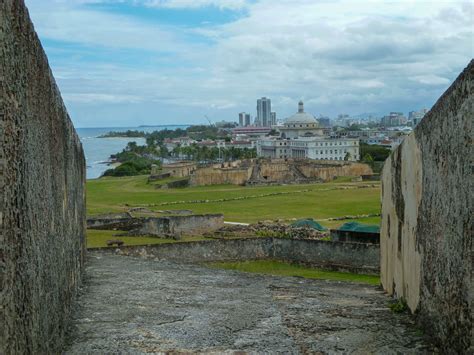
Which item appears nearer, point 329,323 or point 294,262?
point 329,323

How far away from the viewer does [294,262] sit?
17.8 meters

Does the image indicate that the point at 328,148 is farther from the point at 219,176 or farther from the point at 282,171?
the point at 219,176

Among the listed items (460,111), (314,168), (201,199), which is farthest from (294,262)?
(314,168)

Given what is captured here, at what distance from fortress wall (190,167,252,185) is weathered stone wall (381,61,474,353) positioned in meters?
50.7

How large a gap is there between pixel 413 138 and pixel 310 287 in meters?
3.40

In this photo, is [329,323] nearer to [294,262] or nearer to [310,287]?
[310,287]

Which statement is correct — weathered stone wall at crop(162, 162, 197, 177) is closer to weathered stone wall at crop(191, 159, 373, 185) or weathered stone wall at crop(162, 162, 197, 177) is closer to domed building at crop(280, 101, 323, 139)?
weathered stone wall at crop(191, 159, 373, 185)

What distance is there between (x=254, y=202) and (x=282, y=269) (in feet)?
72.9

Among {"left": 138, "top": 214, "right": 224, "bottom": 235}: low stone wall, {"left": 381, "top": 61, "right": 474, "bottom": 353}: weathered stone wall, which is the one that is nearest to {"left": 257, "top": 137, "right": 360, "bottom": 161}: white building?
{"left": 138, "top": 214, "right": 224, "bottom": 235}: low stone wall

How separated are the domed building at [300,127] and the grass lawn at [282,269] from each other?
312ft

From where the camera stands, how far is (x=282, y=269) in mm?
17078

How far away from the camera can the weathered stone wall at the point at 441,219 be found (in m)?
3.98

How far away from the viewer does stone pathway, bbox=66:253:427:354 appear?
4566mm

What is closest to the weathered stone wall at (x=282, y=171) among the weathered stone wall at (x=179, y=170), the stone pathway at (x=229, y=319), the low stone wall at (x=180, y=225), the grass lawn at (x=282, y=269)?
the weathered stone wall at (x=179, y=170)
